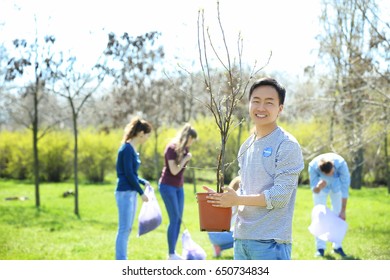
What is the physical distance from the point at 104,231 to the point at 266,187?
21.1 ft

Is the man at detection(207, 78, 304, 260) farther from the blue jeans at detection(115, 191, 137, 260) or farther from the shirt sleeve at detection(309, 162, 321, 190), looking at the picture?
the shirt sleeve at detection(309, 162, 321, 190)

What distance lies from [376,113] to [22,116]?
45.7 ft

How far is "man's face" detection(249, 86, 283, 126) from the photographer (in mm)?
2676

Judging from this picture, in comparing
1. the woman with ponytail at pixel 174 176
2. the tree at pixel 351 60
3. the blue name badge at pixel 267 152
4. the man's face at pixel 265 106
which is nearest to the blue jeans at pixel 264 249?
the blue name badge at pixel 267 152

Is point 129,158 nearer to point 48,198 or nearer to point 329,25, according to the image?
point 329,25

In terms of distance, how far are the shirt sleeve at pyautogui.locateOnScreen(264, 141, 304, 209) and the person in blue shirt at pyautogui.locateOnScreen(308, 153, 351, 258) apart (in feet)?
11.5

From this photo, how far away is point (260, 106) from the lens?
2680 millimetres

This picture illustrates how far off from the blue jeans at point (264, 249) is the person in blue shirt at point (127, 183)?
7.50 feet

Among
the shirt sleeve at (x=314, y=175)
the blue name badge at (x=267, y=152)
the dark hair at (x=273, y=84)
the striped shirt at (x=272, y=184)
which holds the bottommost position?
the shirt sleeve at (x=314, y=175)

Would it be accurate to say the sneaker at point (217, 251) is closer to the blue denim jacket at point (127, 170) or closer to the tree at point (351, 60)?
the blue denim jacket at point (127, 170)

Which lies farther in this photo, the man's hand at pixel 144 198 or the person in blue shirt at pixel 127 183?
the man's hand at pixel 144 198

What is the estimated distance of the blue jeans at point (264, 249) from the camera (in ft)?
8.63

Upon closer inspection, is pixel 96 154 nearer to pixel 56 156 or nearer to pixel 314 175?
pixel 56 156
